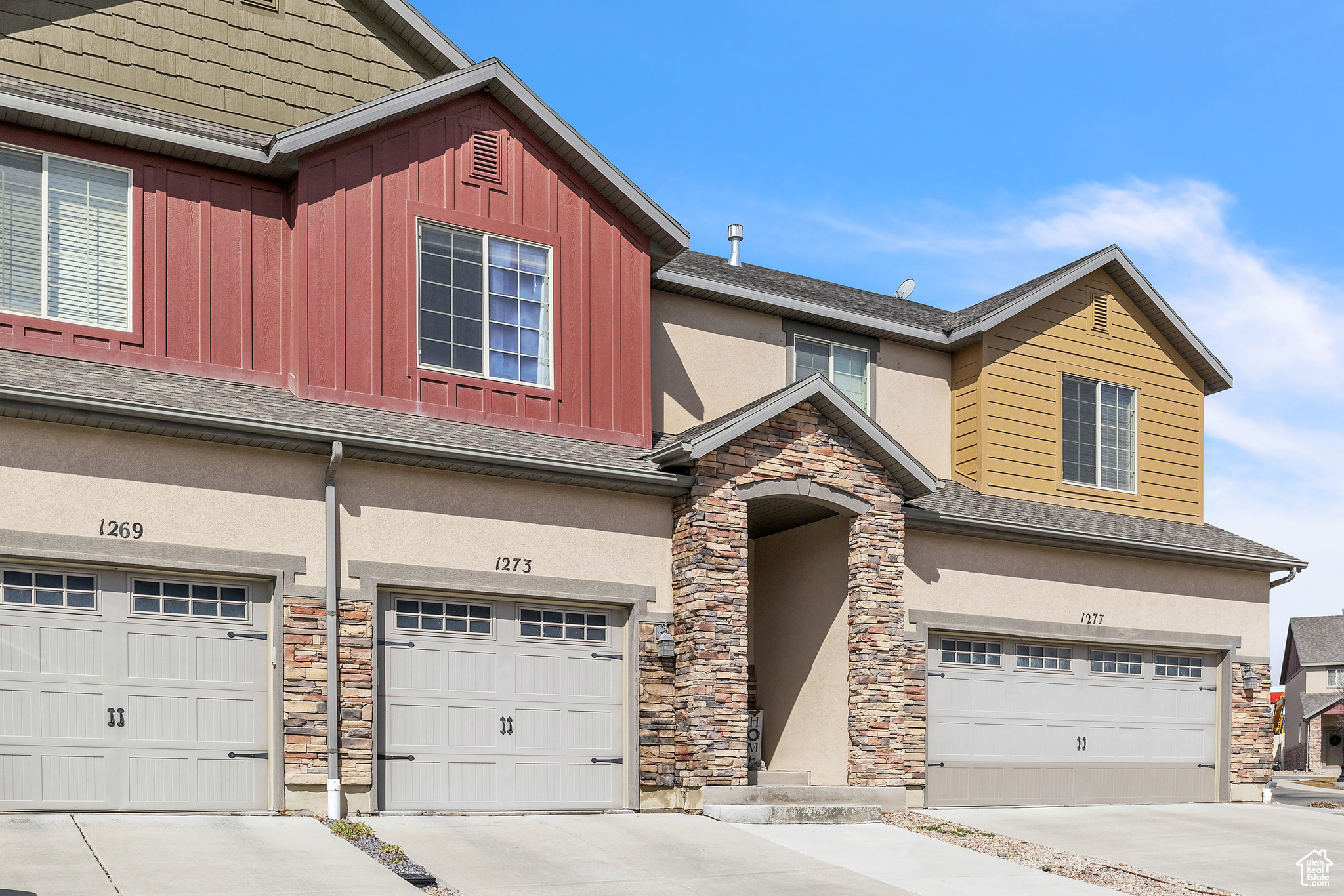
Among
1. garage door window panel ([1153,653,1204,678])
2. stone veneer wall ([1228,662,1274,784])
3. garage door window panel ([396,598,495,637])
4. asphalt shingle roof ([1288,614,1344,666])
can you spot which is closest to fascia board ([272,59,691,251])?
garage door window panel ([396,598,495,637])

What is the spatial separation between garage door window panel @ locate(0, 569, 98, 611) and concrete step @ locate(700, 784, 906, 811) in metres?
6.56

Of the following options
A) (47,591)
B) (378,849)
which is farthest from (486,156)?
(378,849)

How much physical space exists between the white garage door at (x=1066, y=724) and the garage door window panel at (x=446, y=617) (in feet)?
19.7

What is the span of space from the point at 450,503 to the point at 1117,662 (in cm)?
1009

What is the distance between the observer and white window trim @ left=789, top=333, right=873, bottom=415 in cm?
1895

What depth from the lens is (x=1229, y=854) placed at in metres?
15.1

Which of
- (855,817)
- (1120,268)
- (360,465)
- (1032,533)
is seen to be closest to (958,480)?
(1032,533)

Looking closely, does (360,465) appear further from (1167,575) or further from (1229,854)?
(1167,575)

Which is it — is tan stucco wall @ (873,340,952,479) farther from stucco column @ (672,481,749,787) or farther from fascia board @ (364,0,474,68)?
fascia board @ (364,0,474,68)

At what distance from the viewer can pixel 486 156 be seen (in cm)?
1588

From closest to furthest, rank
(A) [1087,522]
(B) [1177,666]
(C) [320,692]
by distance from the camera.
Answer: (C) [320,692]
(A) [1087,522]
(B) [1177,666]

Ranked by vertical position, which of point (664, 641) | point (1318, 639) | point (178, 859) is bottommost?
point (1318, 639)

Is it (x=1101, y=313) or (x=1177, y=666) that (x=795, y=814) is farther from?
(x=1101, y=313)

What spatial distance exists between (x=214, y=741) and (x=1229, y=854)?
10863 millimetres
